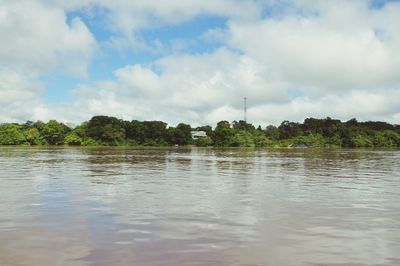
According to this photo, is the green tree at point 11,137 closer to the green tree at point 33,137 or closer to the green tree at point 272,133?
the green tree at point 33,137

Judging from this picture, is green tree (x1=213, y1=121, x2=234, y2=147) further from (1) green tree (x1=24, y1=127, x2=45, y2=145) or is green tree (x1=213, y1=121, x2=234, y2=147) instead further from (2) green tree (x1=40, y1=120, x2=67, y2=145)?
(1) green tree (x1=24, y1=127, x2=45, y2=145)

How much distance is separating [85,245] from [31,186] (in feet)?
39.0

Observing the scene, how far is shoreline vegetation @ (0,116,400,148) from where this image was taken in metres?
148

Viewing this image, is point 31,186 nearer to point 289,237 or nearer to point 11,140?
point 289,237

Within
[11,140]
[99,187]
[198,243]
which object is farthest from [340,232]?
[11,140]

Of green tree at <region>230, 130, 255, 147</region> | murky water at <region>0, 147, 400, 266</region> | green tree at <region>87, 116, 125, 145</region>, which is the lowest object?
murky water at <region>0, 147, 400, 266</region>

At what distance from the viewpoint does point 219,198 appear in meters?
16.0

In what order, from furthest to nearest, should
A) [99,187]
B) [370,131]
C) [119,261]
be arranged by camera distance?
1. [370,131]
2. [99,187]
3. [119,261]

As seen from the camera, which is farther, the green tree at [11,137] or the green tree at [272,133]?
the green tree at [272,133]

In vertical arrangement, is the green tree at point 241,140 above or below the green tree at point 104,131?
below

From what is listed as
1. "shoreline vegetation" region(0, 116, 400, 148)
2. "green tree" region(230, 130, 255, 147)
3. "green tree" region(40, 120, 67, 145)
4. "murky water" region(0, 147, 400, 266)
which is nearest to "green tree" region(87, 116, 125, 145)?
"shoreline vegetation" region(0, 116, 400, 148)

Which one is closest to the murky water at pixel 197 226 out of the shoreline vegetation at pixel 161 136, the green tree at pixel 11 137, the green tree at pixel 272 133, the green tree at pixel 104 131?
the green tree at pixel 104 131

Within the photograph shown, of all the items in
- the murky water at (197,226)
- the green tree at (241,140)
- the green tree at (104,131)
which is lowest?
the murky water at (197,226)

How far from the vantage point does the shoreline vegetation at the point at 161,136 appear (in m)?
148
